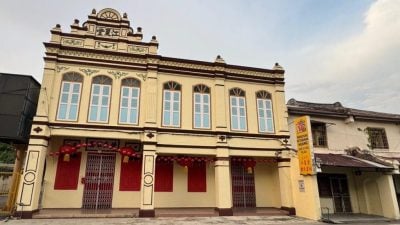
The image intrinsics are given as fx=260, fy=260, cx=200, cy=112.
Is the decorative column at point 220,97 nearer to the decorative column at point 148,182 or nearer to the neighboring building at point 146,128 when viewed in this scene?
the neighboring building at point 146,128

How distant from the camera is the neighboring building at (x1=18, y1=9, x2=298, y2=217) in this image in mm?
11578

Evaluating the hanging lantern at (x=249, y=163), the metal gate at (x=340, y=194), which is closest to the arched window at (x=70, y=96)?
the hanging lantern at (x=249, y=163)

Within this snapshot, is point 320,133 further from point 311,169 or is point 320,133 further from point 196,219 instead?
point 196,219

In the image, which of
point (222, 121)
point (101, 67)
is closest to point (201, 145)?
point (222, 121)

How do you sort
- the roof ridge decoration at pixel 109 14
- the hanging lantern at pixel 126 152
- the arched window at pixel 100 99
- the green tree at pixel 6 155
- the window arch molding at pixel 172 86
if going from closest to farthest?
the arched window at pixel 100 99 → the hanging lantern at pixel 126 152 → the window arch molding at pixel 172 86 → the roof ridge decoration at pixel 109 14 → the green tree at pixel 6 155

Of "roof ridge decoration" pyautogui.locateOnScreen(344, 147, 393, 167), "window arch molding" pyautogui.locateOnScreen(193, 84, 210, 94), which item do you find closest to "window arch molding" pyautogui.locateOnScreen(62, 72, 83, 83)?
"window arch molding" pyautogui.locateOnScreen(193, 84, 210, 94)

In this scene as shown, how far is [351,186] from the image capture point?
14203mm

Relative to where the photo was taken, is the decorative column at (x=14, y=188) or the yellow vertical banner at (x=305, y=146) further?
the yellow vertical banner at (x=305, y=146)

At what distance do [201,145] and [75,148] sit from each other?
18.6 feet

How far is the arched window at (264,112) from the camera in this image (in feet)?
44.3

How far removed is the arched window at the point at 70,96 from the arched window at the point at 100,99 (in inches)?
24.1

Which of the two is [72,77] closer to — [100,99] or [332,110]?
[100,99]

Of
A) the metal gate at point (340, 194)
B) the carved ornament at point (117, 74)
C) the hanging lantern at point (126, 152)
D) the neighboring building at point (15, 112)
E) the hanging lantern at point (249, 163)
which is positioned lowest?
the metal gate at point (340, 194)

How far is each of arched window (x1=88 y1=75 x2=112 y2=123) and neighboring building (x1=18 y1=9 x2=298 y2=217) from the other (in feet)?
0.14
